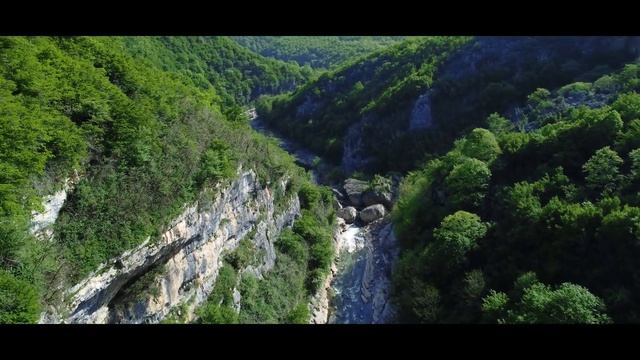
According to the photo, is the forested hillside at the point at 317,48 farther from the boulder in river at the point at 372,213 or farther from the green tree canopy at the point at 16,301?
the green tree canopy at the point at 16,301

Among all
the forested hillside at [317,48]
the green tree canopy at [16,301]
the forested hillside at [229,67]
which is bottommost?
the forested hillside at [317,48]

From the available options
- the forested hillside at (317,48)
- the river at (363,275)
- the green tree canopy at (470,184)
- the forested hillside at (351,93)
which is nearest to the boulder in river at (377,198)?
the river at (363,275)

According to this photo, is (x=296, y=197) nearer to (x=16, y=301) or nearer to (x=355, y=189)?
(x=355, y=189)

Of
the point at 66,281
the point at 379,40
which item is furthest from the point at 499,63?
the point at 379,40

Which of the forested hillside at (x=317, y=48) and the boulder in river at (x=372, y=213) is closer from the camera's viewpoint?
the boulder in river at (x=372, y=213)

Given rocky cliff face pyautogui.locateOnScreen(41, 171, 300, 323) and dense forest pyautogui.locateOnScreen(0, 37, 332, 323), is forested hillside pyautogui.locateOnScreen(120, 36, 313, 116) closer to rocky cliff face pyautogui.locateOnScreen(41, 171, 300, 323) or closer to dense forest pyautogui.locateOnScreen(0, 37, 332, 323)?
rocky cliff face pyautogui.locateOnScreen(41, 171, 300, 323)
